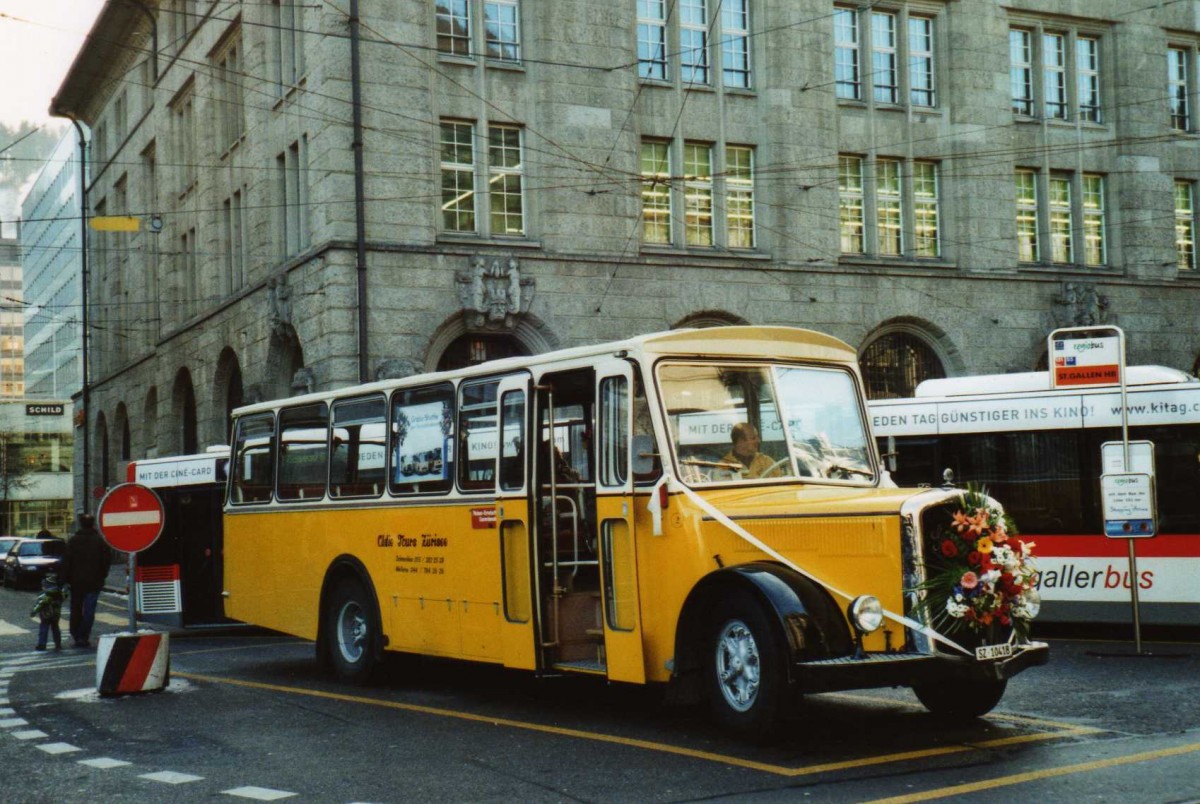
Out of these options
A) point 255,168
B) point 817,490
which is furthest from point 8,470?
point 817,490

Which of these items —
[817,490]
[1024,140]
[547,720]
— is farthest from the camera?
[1024,140]

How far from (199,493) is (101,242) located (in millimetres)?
38124

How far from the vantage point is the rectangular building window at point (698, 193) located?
32156 millimetres

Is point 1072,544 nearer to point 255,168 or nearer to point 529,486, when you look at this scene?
point 529,486

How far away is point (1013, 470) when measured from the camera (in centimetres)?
1803

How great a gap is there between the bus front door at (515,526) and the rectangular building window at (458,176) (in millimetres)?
18331

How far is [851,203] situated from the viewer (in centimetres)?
3388

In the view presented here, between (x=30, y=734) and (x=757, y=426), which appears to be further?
(x=30, y=734)

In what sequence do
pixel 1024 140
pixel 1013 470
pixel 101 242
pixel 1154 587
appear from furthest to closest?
pixel 101 242, pixel 1024 140, pixel 1013 470, pixel 1154 587

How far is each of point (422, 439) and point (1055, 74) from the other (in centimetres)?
2736

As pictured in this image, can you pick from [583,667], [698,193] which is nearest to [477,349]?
[698,193]

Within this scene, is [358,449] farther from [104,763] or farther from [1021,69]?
[1021,69]

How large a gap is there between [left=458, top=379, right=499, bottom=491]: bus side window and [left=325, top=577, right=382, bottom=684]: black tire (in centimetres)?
211

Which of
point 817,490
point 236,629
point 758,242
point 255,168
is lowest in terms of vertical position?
point 236,629
